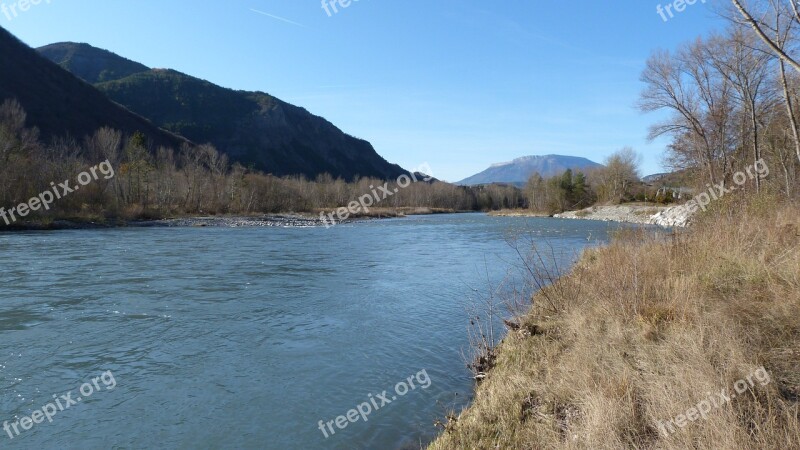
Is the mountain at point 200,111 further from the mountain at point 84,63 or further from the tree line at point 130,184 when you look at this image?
the tree line at point 130,184

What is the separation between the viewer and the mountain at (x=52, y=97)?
94.8m

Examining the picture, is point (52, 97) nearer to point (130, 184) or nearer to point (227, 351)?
point (130, 184)

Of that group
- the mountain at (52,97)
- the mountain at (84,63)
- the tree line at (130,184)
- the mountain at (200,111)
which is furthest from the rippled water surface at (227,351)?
the mountain at (84,63)

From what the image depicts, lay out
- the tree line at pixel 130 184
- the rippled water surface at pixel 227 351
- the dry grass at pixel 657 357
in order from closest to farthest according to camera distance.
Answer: the dry grass at pixel 657 357, the rippled water surface at pixel 227 351, the tree line at pixel 130 184

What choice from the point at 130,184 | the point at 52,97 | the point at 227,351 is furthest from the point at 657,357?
the point at 52,97

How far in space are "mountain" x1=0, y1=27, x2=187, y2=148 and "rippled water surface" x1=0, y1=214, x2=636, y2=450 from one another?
313 feet

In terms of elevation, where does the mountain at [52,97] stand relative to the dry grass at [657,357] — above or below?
above

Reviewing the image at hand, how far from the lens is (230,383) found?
677cm

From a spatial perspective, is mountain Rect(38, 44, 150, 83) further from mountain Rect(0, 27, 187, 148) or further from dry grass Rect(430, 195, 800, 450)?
dry grass Rect(430, 195, 800, 450)

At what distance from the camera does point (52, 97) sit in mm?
104125

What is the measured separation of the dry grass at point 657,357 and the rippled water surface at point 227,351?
133cm

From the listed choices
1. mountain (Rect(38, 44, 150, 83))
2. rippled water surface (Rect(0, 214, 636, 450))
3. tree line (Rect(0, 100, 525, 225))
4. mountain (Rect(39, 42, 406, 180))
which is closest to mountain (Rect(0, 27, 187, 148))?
tree line (Rect(0, 100, 525, 225))

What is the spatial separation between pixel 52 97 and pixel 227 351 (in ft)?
415

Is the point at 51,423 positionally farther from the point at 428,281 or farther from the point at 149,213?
the point at 149,213
